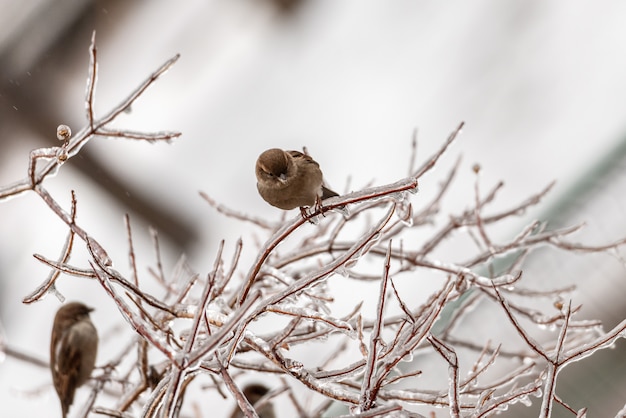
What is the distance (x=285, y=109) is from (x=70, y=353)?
138cm

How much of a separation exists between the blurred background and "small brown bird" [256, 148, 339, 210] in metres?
1.21

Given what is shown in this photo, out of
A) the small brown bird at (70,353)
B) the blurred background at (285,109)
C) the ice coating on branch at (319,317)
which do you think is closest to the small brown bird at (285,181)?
the ice coating on branch at (319,317)

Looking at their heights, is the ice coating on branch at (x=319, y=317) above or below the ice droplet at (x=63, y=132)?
below

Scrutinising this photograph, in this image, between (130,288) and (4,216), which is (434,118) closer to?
(4,216)

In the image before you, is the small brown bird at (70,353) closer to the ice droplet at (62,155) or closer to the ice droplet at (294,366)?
the ice droplet at (62,155)

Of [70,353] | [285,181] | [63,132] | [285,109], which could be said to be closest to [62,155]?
[63,132]

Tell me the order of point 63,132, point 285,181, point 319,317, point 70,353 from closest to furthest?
point 319,317 → point 63,132 → point 285,181 → point 70,353

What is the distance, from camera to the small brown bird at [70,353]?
213 cm

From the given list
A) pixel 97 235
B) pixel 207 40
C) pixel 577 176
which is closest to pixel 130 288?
pixel 207 40

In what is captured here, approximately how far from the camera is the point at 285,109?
3.01 metres

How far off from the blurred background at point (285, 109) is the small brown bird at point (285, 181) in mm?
1214

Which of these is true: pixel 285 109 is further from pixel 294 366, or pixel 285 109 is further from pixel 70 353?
pixel 294 366

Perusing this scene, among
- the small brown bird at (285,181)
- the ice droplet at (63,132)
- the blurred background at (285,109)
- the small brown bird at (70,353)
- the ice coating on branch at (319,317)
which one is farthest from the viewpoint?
the blurred background at (285,109)

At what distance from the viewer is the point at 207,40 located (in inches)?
109
